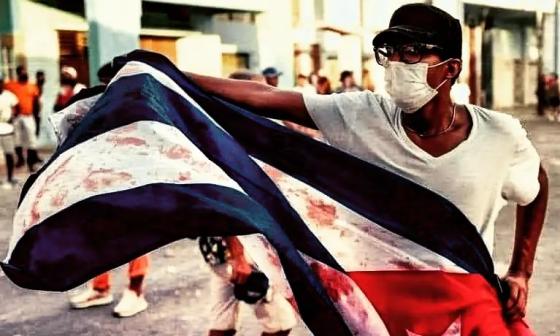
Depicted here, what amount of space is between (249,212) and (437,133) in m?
0.56

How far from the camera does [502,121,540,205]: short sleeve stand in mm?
2541

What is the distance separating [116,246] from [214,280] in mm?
2043

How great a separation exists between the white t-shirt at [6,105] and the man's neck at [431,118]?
9874mm

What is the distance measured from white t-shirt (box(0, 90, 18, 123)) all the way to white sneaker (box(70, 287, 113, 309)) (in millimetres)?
6319

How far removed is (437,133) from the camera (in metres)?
2.53

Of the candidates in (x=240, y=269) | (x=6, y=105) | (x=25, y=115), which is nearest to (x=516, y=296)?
(x=240, y=269)

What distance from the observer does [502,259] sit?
22.9ft

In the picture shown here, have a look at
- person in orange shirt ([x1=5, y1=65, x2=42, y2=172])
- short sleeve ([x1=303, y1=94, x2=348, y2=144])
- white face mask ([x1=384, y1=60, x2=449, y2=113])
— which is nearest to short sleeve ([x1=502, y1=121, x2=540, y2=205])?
white face mask ([x1=384, y1=60, x2=449, y2=113])

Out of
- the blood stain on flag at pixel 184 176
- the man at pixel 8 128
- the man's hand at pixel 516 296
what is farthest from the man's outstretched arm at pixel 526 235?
Answer: the man at pixel 8 128

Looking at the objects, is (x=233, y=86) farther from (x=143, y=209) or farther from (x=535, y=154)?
(x=535, y=154)

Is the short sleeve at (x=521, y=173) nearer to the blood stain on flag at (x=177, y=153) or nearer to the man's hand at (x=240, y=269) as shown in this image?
the blood stain on flag at (x=177, y=153)

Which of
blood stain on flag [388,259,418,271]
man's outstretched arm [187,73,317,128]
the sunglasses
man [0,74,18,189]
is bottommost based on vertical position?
man [0,74,18,189]

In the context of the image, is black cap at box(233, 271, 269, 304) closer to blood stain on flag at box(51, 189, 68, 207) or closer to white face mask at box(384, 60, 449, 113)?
white face mask at box(384, 60, 449, 113)

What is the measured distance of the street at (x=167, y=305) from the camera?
17.6 ft
